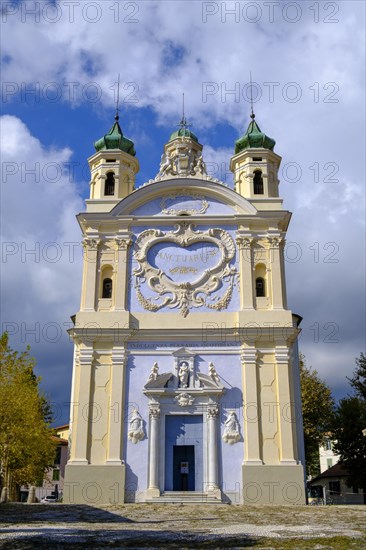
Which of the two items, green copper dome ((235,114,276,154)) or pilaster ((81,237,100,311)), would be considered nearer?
pilaster ((81,237,100,311))

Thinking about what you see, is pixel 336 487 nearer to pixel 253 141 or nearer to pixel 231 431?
pixel 231 431

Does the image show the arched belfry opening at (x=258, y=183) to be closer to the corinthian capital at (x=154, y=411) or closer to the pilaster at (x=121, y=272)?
the pilaster at (x=121, y=272)

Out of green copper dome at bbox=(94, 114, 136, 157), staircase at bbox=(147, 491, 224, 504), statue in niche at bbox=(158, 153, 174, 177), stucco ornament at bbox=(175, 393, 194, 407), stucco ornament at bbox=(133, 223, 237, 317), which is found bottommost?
staircase at bbox=(147, 491, 224, 504)

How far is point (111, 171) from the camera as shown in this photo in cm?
3105

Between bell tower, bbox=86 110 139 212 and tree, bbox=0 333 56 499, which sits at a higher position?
bell tower, bbox=86 110 139 212

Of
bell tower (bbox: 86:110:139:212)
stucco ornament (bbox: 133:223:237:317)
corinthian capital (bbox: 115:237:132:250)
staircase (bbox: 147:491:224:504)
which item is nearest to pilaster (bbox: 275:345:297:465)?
staircase (bbox: 147:491:224:504)

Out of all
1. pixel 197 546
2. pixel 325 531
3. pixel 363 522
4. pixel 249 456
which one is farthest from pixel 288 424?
pixel 197 546

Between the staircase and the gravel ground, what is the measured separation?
7.99ft

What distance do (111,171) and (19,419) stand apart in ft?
42.6

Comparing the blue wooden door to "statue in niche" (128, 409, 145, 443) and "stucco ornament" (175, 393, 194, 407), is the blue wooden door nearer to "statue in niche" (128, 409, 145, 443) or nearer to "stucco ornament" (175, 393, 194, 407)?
"stucco ornament" (175, 393, 194, 407)

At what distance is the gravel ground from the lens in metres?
11.5

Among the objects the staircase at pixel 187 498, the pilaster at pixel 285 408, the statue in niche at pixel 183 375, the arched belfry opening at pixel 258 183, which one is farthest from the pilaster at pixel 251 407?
the arched belfry opening at pixel 258 183

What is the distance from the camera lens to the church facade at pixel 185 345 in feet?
81.7

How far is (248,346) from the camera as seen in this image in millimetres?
26547
